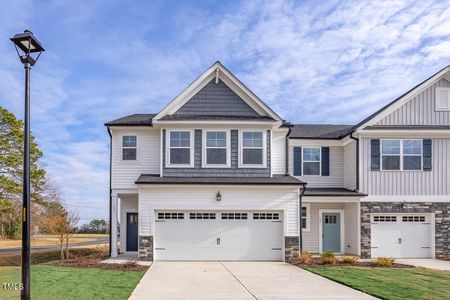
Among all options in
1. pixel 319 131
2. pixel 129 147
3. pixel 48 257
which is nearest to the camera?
pixel 129 147

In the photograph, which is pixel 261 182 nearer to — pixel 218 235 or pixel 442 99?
pixel 218 235

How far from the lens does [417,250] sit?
18250 mm

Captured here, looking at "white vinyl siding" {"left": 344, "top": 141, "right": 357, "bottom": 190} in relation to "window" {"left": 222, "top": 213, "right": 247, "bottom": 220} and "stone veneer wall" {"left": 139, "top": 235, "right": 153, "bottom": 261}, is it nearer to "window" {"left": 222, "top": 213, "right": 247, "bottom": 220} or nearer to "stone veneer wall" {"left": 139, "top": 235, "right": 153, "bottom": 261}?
"window" {"left": 222, "top": 213, "right": 247, "bottom": 220}

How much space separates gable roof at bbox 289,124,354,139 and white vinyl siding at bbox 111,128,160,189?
6.56m

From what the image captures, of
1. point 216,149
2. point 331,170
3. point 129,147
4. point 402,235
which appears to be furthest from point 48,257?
point 402,235

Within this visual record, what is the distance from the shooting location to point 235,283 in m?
11.4

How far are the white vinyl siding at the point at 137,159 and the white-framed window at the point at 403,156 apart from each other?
10307 mm

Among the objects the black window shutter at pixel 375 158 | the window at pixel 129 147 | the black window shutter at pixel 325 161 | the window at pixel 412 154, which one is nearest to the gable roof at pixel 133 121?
the window at pixel 129 147

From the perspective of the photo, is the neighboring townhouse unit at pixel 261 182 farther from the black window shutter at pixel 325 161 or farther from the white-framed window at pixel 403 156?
the black window shutter at pixel 325 161

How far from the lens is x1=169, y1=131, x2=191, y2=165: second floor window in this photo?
17578mm

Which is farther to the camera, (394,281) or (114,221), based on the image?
(114,221)

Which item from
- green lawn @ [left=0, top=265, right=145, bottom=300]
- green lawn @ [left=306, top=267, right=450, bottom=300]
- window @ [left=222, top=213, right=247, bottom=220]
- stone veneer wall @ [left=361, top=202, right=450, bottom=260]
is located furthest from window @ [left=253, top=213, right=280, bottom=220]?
green lawn @ [left=0, top=265, right=145, bottom=300]

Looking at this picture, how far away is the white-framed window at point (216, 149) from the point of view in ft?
57.7

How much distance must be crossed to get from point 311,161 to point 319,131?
1884 millimetres
